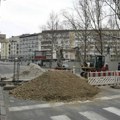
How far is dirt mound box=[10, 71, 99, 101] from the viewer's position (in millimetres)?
18047

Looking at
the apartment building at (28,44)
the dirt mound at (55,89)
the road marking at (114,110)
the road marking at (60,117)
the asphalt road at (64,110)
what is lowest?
the road marking at (60,117)

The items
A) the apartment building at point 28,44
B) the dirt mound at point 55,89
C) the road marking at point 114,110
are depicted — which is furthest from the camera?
the apartment building at point 28,44

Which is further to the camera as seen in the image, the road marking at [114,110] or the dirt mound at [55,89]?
the dirt mound at [55,89]

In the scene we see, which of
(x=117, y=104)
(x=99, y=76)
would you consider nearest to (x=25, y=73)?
(x=99, y=76)

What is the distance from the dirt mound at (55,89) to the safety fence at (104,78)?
421cm

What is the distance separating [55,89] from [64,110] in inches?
162

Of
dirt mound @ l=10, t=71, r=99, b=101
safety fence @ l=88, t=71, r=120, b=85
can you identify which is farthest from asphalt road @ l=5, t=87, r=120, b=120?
safety fence @ l=88, t=71, r=120, b=85

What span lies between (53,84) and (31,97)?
1882 millimetres

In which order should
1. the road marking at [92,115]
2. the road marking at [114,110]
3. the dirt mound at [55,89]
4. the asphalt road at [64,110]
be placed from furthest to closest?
the dirt mound at [55,89], the road marking at [114,110], the asphalt road at [64,110], the road marking at [92,115]

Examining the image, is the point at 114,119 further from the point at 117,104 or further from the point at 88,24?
the point at 88,24

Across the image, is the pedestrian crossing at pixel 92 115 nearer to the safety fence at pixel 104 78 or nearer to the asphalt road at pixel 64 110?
the asphalt road at pixel 64 110

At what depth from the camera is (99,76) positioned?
2602 centimetres

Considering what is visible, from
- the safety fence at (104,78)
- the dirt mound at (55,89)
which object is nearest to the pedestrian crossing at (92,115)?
the dirt mound at (55,89)

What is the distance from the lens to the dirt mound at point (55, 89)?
1805 cm
